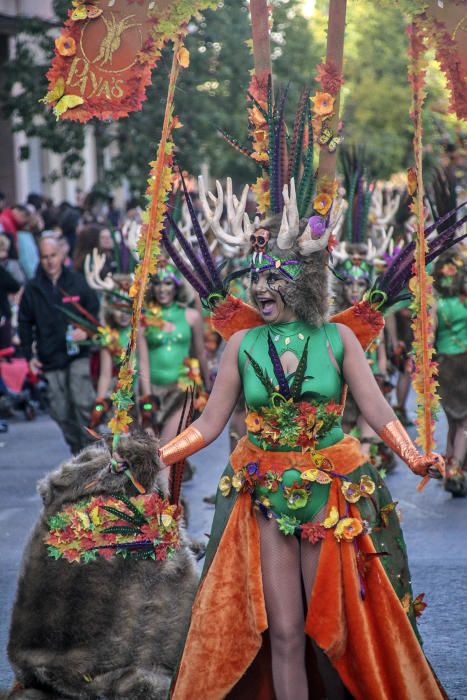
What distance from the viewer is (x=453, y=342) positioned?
1161 centimetres

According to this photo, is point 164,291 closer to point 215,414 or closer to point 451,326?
point 451,326

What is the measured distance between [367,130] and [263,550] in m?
45.5

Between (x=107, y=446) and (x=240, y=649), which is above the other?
(x=107, y=446)

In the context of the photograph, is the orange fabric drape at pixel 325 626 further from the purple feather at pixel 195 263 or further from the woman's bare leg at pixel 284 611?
the purple feather at pixel 195 263

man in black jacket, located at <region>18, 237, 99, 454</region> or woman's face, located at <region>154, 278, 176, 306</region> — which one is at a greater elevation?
woman's face, located at <region>154, 278, 176, 306</region>

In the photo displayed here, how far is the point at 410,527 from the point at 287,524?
15.6 feet

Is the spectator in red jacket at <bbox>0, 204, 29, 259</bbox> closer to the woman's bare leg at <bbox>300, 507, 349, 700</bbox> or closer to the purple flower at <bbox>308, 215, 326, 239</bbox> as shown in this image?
the purple flower at <bbox>308, 215, 326, 239</bbox>

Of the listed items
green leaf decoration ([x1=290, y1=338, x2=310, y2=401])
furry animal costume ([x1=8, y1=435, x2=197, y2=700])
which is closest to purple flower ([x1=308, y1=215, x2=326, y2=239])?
green leaf decoration ([x1=290, y1=338, x2=310, y2=401])

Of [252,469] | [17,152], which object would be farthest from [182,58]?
[17,152]

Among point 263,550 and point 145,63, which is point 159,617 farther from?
point 145,63

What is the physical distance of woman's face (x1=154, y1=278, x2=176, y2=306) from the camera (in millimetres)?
10516

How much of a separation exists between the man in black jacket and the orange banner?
19.7 ft

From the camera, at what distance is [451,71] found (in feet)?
19.7

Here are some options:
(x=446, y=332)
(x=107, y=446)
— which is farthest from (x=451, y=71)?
(x=446, y=332)
